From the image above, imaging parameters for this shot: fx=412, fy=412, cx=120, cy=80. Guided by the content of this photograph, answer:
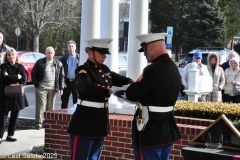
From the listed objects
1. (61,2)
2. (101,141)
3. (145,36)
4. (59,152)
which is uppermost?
(61,2)

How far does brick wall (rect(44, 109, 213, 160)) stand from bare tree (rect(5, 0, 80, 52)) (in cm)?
3100

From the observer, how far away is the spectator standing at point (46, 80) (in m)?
9.03

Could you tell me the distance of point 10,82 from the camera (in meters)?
7.74

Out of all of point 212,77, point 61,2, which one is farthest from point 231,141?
point 61,2

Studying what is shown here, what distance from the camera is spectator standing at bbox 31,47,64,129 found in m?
9.03

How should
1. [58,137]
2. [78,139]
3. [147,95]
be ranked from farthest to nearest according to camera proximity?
1. [58,137]
2. [78,139]
3. [147,95]

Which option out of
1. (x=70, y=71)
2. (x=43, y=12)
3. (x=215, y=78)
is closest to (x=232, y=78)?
(x=215, y=78)

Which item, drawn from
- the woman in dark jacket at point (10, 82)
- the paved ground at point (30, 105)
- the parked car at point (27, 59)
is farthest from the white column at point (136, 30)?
the parked car at point (27, 59)

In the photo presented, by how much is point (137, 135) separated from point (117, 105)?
259cm

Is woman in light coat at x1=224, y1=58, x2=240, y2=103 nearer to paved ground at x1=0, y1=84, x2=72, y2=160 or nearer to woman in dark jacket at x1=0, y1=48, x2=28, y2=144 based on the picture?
paved ground at x1=0, y1=84, x2=72, y2=160

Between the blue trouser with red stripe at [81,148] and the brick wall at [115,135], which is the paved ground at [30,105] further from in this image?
the blue trouser with red stripe at [81,148]

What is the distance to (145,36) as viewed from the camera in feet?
14.2

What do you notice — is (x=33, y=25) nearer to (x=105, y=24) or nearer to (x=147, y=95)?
(x=105, y=24)

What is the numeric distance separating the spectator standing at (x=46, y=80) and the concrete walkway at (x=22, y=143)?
0.58m
